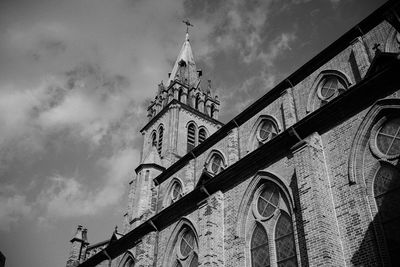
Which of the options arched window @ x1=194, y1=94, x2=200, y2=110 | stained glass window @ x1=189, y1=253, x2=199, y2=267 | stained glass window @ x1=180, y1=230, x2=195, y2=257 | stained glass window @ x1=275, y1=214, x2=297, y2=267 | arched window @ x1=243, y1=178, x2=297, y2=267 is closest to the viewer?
stained glass window @ x1=275, y1=214, x2=297, y2=267

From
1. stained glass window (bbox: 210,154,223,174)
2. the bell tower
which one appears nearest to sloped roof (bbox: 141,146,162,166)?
the bell tower

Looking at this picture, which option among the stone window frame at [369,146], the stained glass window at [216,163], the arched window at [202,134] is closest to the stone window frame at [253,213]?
the stone window frame at [369,146]

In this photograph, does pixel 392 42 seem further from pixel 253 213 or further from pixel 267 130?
pixel 253 213

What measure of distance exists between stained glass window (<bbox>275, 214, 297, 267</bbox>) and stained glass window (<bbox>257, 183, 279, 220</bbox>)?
0.62 m

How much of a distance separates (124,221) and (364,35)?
2164 cm

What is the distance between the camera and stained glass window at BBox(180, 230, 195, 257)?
18170 millimetres

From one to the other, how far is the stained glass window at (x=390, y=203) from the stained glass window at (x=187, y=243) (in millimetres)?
9156

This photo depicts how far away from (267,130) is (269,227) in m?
6.29

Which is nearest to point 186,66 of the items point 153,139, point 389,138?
point 153,139

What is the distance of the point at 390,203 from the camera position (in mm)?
11125

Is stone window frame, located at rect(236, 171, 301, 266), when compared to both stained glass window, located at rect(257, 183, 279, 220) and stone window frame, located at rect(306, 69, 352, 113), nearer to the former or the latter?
stained glass window, located at rect(257, 183, 279, 220)

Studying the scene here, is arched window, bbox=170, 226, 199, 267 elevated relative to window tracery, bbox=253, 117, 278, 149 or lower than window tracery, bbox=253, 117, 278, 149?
lower

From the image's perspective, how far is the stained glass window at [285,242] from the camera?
13047 millimetres

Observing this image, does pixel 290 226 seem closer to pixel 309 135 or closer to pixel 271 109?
pixel 309 135
